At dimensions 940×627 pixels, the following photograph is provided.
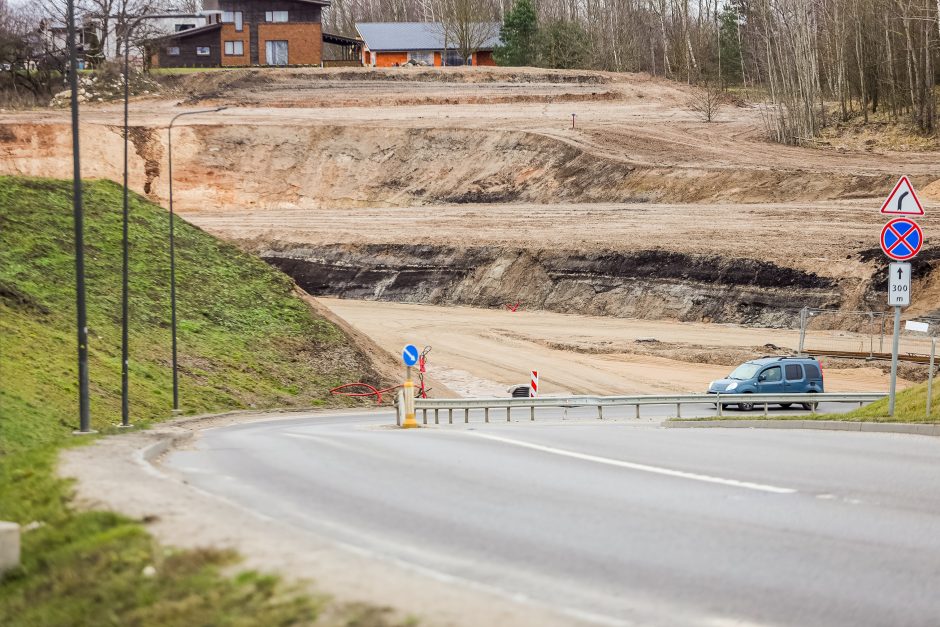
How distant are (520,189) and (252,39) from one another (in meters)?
40.6

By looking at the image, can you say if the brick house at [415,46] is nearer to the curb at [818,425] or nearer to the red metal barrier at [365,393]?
the red metal barrier at [365,393]

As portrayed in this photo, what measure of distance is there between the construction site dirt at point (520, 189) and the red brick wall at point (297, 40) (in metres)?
9.39

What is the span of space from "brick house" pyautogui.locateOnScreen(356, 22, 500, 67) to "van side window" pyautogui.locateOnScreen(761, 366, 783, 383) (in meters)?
79.2

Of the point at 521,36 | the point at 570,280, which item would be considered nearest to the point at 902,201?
the point at 570,280

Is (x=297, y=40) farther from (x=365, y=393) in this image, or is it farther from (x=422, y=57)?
(x=365, y=393)

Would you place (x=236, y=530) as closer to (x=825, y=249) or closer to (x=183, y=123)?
(x=825, y=249)

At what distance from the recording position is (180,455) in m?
17.6

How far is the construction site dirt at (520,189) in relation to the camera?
173 feet

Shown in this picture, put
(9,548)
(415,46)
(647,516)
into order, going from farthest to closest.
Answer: (415,46), (647,516), (9,548)

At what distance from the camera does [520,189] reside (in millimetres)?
69250

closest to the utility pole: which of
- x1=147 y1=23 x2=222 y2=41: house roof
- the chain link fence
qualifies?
the chain link fence

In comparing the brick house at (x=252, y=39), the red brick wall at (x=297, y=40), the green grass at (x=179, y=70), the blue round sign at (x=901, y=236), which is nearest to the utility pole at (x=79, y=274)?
the blue round sign at (x=901, y=236)

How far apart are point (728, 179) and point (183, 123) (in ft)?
123

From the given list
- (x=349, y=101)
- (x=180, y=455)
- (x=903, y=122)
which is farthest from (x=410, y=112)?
(x=180, y=455)
